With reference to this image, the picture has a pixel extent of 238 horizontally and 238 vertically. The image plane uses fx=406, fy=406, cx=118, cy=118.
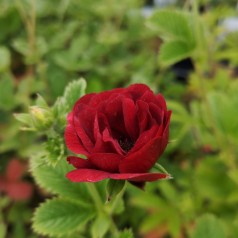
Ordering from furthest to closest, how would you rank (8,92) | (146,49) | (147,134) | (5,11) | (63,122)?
1. (146,49)
2. (5,11)
3. (8,92)
4. (63,122)
5. (147,134)

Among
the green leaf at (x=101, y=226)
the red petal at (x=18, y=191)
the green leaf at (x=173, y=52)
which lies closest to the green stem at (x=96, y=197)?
the green leaf at (x=101, y=226)

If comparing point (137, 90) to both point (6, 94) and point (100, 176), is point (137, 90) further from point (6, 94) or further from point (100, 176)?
point (6, 94)

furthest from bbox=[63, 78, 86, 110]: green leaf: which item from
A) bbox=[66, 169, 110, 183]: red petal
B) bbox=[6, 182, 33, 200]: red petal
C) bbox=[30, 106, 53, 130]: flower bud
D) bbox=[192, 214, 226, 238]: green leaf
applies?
bbox=[6, 182, 33, 200]: red petal

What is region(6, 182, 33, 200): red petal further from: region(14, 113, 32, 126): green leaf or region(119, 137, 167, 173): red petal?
region(119, 137, 167, 173): red petal

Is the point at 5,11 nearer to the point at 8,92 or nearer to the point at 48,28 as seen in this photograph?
the point at 48,28

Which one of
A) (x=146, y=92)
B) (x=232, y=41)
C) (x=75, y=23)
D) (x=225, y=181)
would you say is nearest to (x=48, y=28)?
(x=75, y=23)

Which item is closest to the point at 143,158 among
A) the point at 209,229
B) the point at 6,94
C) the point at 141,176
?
the point at 141,176
